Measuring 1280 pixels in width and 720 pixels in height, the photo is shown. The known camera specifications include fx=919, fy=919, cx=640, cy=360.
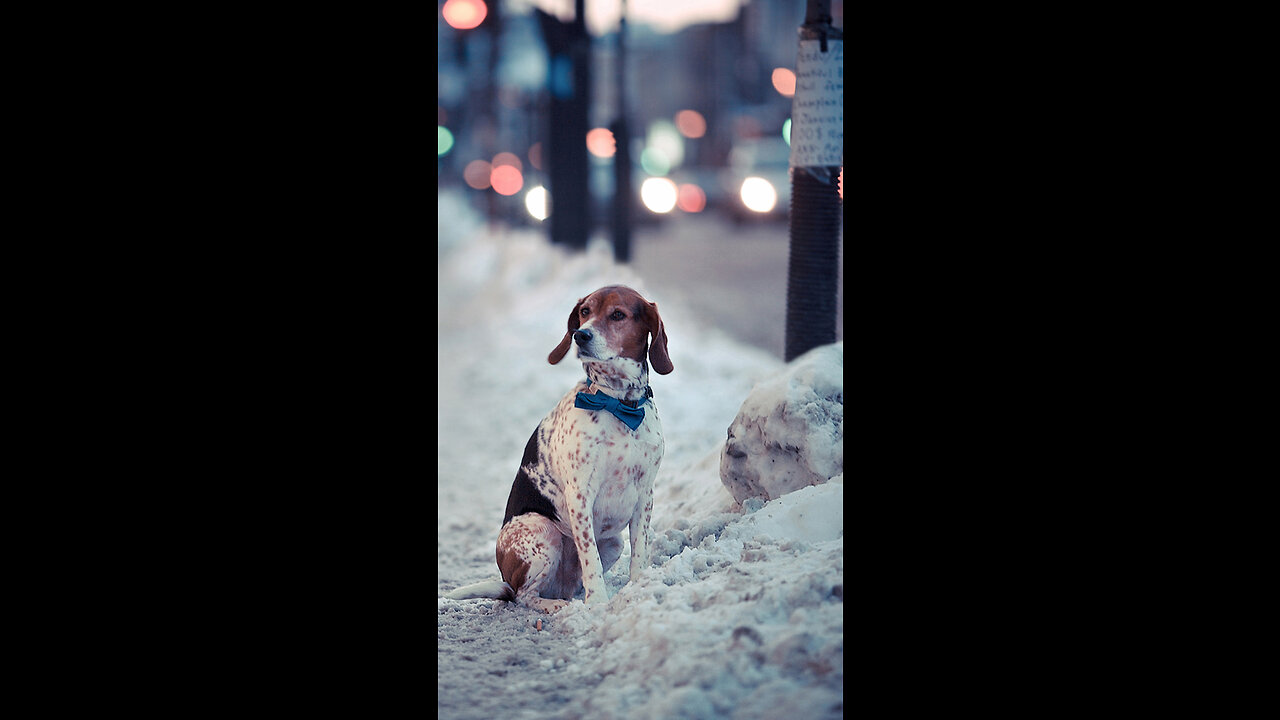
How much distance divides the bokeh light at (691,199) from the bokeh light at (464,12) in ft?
46.3

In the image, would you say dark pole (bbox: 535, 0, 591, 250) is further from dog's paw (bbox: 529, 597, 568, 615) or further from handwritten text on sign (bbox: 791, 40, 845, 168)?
dog's paw (bbox: 529, 597, 568, 615)

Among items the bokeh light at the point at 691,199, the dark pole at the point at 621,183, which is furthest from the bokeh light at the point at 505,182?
the dark pole at the point at 621,183

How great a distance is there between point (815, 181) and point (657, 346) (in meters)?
1.26

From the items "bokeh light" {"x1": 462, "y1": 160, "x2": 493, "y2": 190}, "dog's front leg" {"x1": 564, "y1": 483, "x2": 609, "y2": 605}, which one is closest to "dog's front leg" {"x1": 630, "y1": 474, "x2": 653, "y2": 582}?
"dog's front leg" {"x1": 564, "y1": 483, "x2": 609, "y2": 605}

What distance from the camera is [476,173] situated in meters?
22.2

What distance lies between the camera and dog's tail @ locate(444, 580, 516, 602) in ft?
11.3

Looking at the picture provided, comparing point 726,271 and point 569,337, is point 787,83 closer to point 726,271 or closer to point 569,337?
point 569,337
